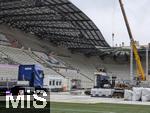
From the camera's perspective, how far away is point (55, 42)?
9525cm

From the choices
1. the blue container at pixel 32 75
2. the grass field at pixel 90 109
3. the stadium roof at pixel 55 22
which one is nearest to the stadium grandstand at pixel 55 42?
the stadium roof at pixel 55 22

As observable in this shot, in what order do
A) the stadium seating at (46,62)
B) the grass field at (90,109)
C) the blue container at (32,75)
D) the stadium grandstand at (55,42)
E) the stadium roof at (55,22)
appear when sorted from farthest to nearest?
the stadium seating at (46,62) < the stadium grandstand at (55,42) < the stadium roof at (55,22) < the blue container at (32,75) < the grass field at (90,109)

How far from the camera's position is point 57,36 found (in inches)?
3482

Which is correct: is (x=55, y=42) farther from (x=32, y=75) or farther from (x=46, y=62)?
(x=32, y=75)

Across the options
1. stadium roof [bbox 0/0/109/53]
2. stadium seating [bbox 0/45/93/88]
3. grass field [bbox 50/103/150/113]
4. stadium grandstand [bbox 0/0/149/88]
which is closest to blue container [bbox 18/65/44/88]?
grass field [bbox 50/103/150/113]

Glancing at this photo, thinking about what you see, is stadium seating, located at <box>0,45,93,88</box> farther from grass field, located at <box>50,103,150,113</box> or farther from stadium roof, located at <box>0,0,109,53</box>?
grass field, located at <box>50,103,150,113</box>

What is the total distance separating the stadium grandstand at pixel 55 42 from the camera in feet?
216

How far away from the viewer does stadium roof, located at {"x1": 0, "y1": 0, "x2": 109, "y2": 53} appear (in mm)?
64350

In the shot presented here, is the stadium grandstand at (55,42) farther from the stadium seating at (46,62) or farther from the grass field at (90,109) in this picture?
the grass field at (90,109)

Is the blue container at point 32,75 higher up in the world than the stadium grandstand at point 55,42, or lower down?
lower down

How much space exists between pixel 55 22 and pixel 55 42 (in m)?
18.7

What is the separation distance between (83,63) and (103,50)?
582cm

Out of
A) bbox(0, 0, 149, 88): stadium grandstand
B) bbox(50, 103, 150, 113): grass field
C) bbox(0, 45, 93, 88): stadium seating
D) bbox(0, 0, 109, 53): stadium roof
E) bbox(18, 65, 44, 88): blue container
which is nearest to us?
bbox(50, 103, 150, 113): grass field

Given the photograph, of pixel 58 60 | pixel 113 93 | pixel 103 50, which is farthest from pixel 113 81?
pixel 103 50
